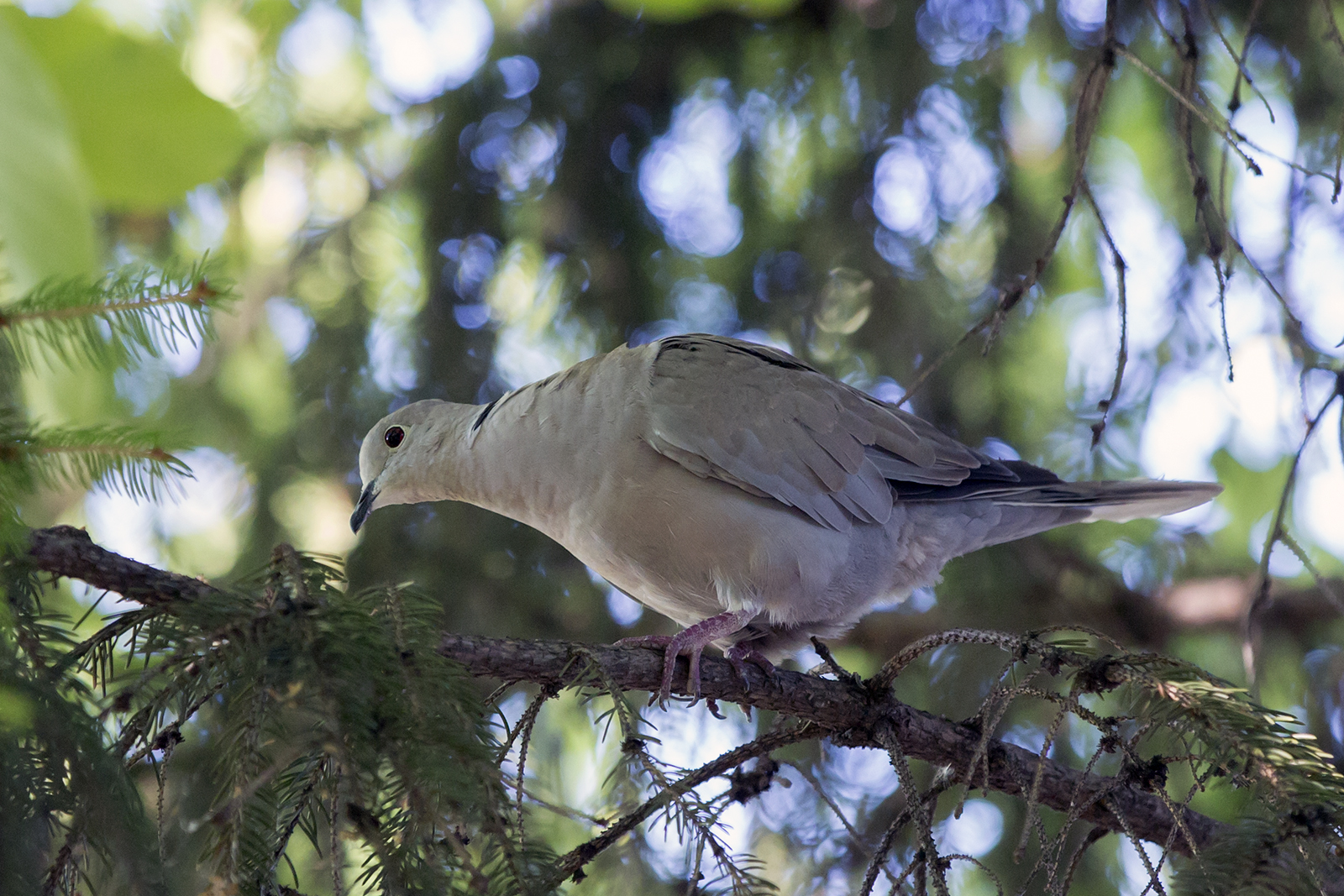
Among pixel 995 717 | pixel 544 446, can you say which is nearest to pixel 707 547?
pixel 544 446

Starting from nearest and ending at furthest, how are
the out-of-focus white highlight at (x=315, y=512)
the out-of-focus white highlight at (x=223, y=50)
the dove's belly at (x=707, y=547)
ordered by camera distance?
the dove's belly at (x=707, y=547), the out-of-focus white highlight at (x=315, y=512), the out-of-focus white highlight at (x=223, y=50)

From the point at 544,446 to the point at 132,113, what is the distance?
1.46 metres

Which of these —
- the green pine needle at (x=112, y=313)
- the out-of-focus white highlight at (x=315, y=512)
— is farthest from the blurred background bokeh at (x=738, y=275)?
the green pine needle at (x=112, y=313)

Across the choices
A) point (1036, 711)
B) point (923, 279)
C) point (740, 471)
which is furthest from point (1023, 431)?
point (740, 471)

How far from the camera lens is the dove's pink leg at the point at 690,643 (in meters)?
2.04

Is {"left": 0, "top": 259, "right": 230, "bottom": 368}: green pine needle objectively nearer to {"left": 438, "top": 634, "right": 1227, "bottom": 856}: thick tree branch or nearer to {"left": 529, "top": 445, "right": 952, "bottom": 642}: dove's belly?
{"left": 438, "top": 634, "right": 1227, "bottom": 856}: thick tree branch

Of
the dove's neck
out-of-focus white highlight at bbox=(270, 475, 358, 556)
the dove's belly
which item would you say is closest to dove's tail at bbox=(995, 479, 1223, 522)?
the dove's belly

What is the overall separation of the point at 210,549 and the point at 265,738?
2935 millimetres

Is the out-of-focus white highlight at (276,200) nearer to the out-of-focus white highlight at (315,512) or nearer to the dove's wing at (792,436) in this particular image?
the out-of-focus white highlight at (315,512)

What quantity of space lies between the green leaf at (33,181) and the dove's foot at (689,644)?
1242 millimetres

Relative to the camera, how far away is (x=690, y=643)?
85.9 inches

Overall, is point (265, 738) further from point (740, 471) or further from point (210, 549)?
point (210, 549)

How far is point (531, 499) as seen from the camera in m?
2.62

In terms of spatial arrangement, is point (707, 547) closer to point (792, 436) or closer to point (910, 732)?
point (792, 436)
